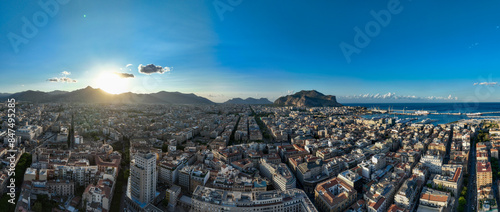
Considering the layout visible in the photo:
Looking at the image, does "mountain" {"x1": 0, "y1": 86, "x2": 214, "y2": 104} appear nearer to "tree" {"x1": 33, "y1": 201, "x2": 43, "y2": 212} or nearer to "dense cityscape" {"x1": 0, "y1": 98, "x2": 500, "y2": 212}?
"dense cityscape" {"x1": 0, "y1": 98, "x2": 500, "y2": 212}

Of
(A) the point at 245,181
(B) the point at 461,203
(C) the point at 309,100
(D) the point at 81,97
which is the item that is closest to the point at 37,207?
(A) the point at 245,181

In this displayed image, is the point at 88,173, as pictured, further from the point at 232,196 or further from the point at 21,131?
the point at 21,131

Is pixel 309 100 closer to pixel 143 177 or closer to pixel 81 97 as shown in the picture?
pixel 81 97

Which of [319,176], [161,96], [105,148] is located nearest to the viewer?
[319,176]

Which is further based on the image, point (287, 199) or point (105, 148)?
point (105, 148)

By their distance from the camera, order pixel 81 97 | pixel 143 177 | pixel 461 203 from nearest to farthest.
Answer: pixel 143 177 < pixel 461 203 < pixel 81 97

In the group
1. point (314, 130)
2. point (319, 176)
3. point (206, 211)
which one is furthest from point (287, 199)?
point (314, 130)
